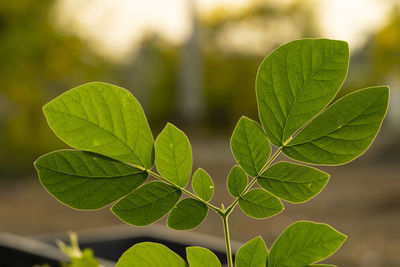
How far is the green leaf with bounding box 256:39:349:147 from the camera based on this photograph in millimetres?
284

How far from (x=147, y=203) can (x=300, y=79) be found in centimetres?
11

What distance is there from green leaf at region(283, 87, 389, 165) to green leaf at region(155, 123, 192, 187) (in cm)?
6

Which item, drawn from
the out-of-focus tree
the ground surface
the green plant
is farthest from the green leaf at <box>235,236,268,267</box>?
the out-of-focus tree

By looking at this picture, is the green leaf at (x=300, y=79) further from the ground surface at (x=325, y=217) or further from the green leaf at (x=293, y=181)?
the ground surface at (x=325, y=217)

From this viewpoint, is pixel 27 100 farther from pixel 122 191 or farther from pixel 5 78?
pixel 122 191

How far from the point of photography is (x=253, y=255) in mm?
330

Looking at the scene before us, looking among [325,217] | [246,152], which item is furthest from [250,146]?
[325,217]

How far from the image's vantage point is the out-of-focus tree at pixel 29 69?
1118cm

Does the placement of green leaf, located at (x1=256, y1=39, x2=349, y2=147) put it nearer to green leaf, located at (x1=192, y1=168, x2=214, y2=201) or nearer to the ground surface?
green leaf, located at (x1=192, y1=168, x2=214, y2=201)

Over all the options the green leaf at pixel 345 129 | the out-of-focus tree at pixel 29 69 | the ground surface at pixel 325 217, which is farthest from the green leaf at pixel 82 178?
the out-of-focus tree at pixel 29 69

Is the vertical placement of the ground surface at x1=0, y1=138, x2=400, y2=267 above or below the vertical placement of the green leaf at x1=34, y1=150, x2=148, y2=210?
below

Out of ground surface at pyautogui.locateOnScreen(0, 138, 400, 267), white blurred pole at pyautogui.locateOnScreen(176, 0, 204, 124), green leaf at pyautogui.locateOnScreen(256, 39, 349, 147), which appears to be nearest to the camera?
green leaf at pyautogui.locateOnScreen(256, 39, 349, 147)

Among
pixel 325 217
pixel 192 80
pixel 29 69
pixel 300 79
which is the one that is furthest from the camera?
pixel 192 80

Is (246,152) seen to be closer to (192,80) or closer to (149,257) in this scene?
(149,257)
